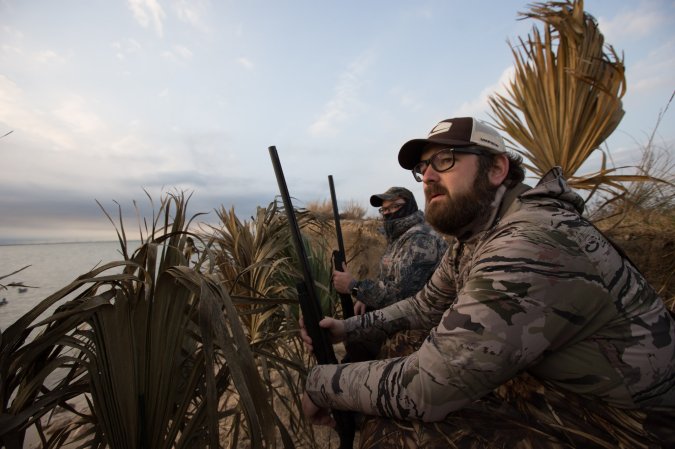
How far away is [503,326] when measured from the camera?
3.47 feet

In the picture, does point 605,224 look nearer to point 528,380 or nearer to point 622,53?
point 622,53

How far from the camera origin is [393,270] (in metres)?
3.50

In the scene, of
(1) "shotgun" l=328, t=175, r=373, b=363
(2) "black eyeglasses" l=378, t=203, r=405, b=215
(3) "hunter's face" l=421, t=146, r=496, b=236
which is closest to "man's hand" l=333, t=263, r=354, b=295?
(1) "shotgun" l=328, t=175, r=373, b=363

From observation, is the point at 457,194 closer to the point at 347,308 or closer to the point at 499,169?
the point at 499,169

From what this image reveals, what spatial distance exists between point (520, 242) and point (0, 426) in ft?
5.17

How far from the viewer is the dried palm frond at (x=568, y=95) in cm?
297

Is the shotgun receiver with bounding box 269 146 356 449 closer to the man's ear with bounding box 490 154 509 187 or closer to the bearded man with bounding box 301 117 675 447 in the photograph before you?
the bearded man with bounding box 301 117 675 447

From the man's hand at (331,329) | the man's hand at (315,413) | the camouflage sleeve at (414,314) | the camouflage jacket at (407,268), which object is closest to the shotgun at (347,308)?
the camouflage jacket at (407,268)

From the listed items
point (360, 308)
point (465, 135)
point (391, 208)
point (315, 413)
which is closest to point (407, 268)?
point (360, 308)

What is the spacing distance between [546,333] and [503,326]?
0.47 ft

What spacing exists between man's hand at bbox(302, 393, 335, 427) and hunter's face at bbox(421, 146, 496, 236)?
39.5 inches

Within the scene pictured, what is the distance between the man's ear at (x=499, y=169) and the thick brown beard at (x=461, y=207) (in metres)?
0.03

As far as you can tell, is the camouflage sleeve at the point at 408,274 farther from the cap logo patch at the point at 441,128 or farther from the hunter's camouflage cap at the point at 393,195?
the cap logo patch at the point at 441,128

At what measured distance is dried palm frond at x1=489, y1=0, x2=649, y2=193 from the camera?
2969 millimetres
